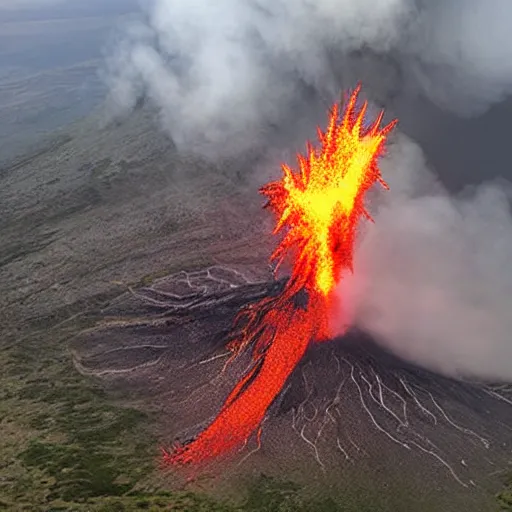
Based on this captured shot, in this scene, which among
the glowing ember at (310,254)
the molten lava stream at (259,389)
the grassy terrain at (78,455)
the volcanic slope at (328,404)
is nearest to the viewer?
the grassy terrain at (78,455)

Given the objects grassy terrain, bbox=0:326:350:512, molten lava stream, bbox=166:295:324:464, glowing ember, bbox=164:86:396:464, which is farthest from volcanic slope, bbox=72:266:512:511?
grassy terrain, bbox=0:326:350:512

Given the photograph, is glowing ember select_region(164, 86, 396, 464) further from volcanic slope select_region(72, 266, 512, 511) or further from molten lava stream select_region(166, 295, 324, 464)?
volcanic slope select_region(72, 266, 512, 511)

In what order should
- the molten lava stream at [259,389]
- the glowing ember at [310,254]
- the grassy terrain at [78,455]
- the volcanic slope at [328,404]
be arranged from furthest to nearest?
the glowing ember at [310,254] < the molten lava stream at [259,389] < the volcanic slope at [328,404] < the grassy terrain at [78,455]

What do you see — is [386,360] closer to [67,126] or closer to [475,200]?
[475,200]

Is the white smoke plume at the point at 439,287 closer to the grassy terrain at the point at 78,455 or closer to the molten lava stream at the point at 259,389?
the molten lava stream at the point at 259,389

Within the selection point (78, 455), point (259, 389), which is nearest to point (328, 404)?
point (259, 389)

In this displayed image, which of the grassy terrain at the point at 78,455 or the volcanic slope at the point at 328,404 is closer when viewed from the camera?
the grassy terrain at the point at 78,455

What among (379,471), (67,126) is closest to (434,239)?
(379,471)

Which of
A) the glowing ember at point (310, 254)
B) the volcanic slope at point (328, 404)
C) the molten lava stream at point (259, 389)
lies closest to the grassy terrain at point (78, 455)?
the volcanic slope at point (328, 404)
